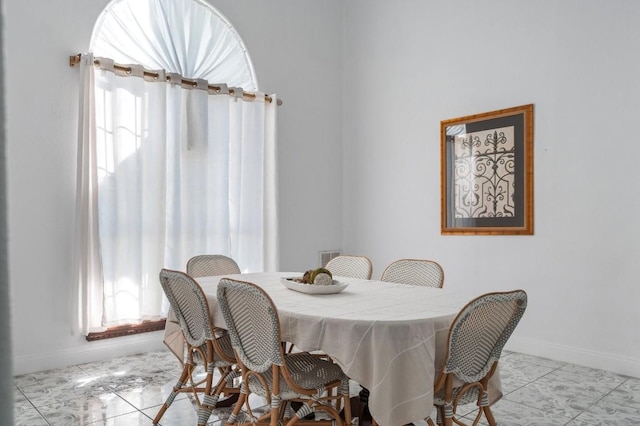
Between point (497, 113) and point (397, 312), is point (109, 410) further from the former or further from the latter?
point (497, 113)

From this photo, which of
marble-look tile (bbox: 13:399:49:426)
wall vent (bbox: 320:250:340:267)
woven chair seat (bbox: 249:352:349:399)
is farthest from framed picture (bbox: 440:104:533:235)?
marble-look tile (bbox: 13:399:49:426)

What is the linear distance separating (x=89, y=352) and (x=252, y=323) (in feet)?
7.96

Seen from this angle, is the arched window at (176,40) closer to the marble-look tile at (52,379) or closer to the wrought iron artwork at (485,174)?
the wrought iron artwork at (485,174)

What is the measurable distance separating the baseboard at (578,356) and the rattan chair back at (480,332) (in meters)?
2.19

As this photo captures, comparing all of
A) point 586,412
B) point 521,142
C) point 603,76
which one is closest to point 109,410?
point 586,412

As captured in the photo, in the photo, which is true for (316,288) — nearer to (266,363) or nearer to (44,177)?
(266,363)

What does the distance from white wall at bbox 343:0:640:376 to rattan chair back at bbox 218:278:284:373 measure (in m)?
2.88

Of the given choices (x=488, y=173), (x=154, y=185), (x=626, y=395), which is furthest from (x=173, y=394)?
(x=488, y=173)

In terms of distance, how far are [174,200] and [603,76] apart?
363 cm

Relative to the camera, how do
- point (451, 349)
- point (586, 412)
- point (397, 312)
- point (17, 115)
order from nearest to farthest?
1. point (451, 349)
2. point (397, 312)
3. point (586, 412)
4. point (17, 115)

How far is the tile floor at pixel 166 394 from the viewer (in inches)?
109

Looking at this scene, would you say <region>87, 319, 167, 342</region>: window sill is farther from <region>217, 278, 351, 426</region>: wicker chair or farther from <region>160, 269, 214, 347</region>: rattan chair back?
<region>217, 278, 351, 426</region>: wicker chair

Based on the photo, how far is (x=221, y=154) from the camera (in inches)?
182

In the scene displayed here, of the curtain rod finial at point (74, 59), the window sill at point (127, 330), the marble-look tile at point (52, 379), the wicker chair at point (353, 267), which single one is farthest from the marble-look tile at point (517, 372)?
the curtain rod finial at point (74, 59)
